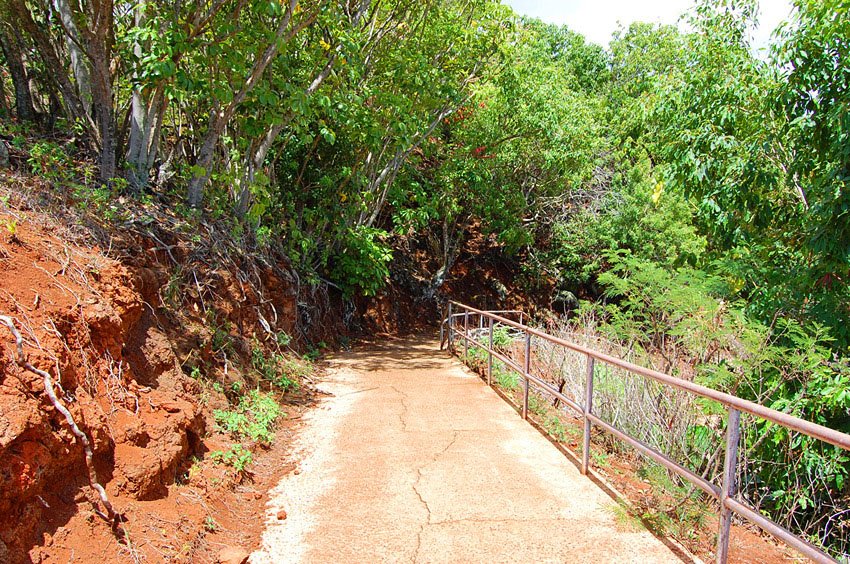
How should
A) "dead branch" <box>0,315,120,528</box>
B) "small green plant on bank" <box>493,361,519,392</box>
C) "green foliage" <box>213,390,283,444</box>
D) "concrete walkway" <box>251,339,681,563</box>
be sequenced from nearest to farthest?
"dead branch" <box>0,315,120,528</box>, "concrete walkway" <box>251,339,681,563</box>, "green foliage" <box>213,390,283,444</box>, "small green plant on bank" <box>493,361,519,392</box>

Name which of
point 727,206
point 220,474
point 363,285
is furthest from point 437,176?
point 220,474

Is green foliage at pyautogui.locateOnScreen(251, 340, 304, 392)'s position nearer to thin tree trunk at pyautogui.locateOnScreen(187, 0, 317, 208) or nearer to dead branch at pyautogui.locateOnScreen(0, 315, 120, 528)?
thin tree trunk at pyautogui.locateOnScreen(187, 0, 317, 208)

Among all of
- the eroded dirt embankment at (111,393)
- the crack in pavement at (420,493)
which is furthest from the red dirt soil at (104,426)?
the crack in pavement at (420,493)

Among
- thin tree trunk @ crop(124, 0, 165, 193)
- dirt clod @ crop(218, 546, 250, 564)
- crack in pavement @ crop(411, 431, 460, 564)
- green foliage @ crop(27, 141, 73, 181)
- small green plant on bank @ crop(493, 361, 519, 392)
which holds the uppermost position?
thin tree trunk @ crop(124, 0, 165, 193)

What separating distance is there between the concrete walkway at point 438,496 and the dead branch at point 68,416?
37.0 inches

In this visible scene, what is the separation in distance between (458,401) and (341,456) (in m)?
2.41

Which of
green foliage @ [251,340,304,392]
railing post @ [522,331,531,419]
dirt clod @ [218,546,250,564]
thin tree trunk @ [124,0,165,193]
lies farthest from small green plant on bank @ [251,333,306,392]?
dirt clod @ [218,546,250,564]

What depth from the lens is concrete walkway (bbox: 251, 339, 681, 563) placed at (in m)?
3.63

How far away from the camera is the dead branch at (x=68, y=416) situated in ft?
10.6

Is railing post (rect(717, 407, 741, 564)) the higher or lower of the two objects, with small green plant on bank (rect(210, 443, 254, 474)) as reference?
higher

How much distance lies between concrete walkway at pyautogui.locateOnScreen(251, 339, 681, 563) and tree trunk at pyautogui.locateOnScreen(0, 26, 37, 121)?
20.3ft

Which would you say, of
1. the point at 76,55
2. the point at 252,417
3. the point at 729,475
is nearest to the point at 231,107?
the point at 76,55

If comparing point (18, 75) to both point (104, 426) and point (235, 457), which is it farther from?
point (104, 426)

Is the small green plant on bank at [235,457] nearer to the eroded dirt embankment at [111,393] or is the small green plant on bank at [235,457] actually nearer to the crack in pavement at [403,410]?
the eroded dirt embankment at [111,393]
